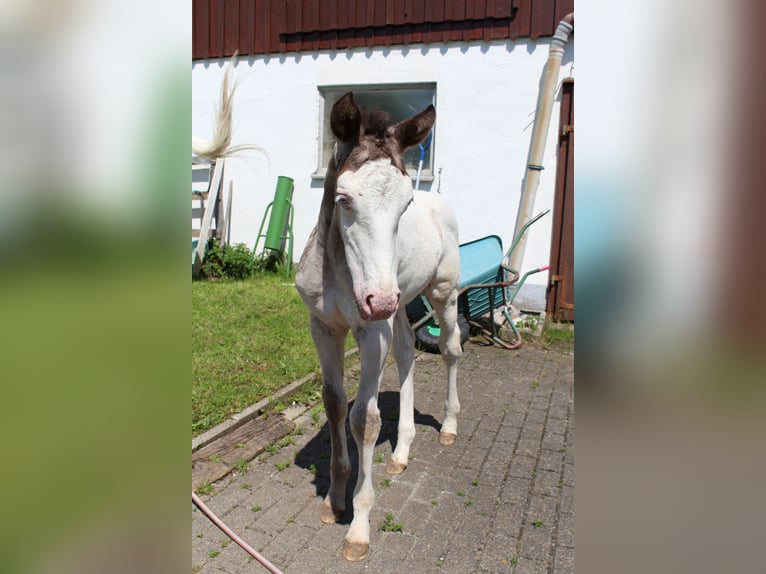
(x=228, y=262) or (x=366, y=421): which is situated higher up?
(x=228, y=262)

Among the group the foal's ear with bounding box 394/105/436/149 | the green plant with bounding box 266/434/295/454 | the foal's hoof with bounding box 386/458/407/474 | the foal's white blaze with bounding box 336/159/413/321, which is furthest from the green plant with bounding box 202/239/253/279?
the foal's white blaze with bounding box 336/159/413/321

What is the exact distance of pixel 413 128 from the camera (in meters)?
2.34

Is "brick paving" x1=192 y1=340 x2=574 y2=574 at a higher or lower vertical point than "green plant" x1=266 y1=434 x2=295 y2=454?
lower

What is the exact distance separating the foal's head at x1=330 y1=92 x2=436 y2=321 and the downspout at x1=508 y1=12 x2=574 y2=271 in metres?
4.83

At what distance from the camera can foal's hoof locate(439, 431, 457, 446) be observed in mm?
A: 3660

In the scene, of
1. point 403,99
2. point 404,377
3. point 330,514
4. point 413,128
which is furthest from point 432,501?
point 403,99

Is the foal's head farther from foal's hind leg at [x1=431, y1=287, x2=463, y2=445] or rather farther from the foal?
foal's hind leg at [x1=431, y1=287, x2=463, y2=445]

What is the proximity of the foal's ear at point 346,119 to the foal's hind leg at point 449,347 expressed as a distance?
1713 mm

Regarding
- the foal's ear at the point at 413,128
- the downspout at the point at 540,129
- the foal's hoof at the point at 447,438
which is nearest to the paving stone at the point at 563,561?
the foal's hoof at the point at 447,438

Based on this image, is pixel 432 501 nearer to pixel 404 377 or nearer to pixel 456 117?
pixel 404 377

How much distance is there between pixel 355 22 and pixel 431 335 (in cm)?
471
